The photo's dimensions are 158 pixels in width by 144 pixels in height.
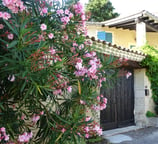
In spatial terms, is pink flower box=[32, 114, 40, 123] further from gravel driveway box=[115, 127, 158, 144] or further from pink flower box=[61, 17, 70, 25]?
gravel driveway box=[115, 127, 158, 144]

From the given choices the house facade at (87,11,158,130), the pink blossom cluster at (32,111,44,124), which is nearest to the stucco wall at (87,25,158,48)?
the house facade at (87,11,158,130)

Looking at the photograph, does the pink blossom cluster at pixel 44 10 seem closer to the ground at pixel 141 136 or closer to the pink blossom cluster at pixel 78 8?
the pink blossom cluster at pixel 78 8

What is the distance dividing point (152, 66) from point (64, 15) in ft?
18.7

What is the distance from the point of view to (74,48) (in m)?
3.33

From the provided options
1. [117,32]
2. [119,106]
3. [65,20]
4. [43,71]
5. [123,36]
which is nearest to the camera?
[43,71]

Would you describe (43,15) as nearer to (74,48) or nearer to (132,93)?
(74,48)

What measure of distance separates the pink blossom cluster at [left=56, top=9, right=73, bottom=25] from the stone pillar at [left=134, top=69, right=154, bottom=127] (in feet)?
19.0

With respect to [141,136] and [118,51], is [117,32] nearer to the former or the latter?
[118,51]

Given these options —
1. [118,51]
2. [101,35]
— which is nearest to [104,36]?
[101,35]

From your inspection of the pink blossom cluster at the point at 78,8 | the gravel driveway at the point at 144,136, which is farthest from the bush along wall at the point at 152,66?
the pink blossom cluster at the point at 78,8

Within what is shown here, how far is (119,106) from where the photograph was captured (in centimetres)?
773

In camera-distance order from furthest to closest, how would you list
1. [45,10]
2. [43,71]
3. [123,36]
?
[123,36], [45,10], [43,71]

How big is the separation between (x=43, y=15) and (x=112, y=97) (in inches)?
204

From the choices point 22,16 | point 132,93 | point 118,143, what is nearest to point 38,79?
point 22,16
